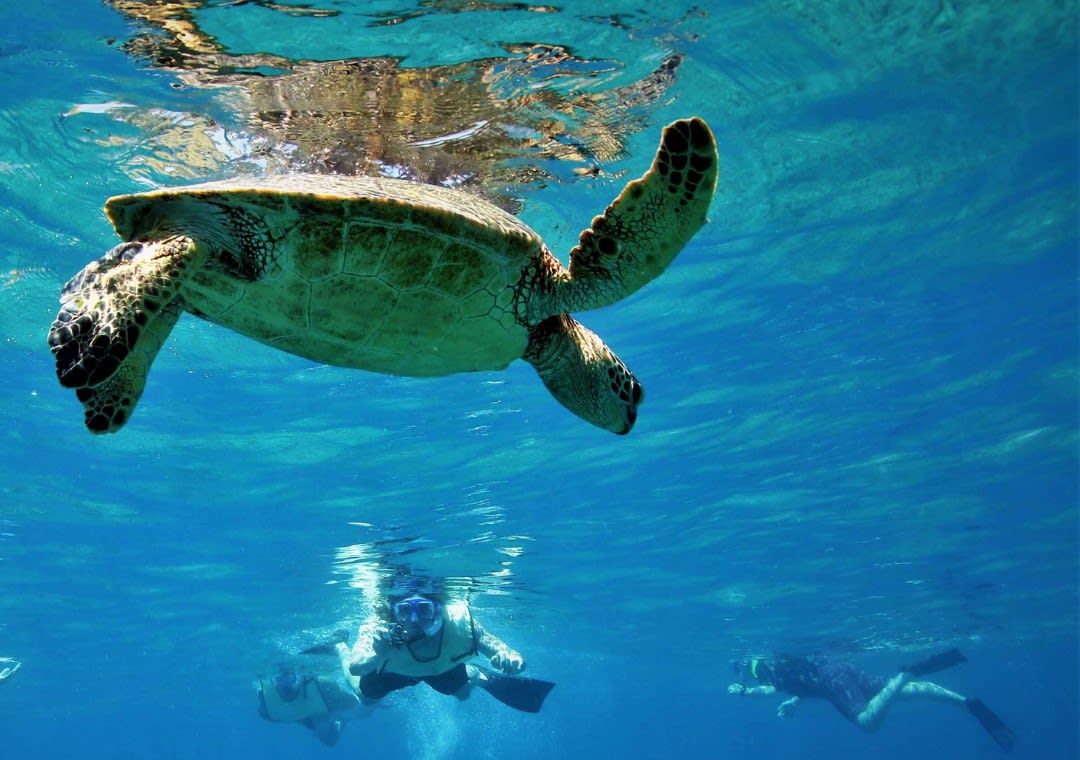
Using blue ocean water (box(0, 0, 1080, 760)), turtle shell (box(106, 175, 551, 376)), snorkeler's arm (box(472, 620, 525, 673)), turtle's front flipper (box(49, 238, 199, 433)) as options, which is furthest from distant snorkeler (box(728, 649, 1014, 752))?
turtle's front flipper (box(49, 238, 199, 433))

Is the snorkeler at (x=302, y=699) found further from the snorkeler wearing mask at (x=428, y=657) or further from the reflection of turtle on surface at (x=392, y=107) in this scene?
the reflection of turtle on surface at (x=392, y=107)

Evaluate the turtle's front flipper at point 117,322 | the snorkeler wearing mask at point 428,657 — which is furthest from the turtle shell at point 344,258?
the snorkeler wearing mask at point 428,657

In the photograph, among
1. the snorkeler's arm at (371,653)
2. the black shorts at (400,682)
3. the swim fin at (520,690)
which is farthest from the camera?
the snorkeler's arm at (371,653)

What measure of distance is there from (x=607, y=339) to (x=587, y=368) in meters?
6.71

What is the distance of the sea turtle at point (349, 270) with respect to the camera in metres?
2.96

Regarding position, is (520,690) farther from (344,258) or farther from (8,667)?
(8,667)

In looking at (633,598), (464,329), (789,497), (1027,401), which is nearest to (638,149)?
(464,329)

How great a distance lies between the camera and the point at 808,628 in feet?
109

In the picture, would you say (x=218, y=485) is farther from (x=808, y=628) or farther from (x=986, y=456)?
(x=808, y=628)

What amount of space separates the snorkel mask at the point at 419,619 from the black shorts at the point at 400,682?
3.19 feet

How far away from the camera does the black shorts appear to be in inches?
522

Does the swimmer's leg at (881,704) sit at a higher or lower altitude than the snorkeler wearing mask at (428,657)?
lower

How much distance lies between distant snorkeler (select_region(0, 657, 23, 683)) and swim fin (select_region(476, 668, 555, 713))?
3190 cm

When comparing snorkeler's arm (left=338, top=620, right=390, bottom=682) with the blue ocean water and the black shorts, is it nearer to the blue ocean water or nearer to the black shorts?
the black shorts
